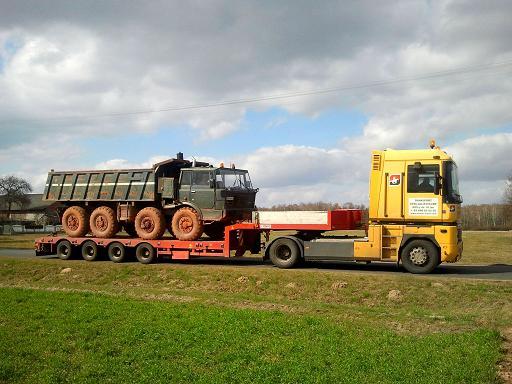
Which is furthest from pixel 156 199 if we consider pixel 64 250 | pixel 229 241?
pixel 64 250

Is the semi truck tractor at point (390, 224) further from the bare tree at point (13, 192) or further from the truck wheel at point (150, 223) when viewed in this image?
the bare tree at point (13, 192)

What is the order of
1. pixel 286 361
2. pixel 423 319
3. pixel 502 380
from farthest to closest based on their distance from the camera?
pixel 423 319 < pixel 286 361 < pixel 502 380

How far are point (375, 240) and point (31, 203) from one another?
263 ft

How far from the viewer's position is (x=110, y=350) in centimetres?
789

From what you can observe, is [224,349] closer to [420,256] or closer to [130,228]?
[420,256]

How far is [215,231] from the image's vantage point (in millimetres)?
19359

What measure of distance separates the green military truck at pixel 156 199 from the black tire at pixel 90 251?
1.35ft

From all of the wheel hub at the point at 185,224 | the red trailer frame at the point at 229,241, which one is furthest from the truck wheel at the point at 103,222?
the wheel hub at the point at 185,224

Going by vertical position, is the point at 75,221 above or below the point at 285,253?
above

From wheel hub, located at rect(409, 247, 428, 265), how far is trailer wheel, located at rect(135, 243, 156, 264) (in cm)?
918

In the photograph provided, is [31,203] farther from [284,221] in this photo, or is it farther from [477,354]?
[477,354]

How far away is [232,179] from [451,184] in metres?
7.52

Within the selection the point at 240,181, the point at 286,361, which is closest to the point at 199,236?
the point at 240,181

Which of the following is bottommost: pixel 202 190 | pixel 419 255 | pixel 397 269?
pixel 397 269
